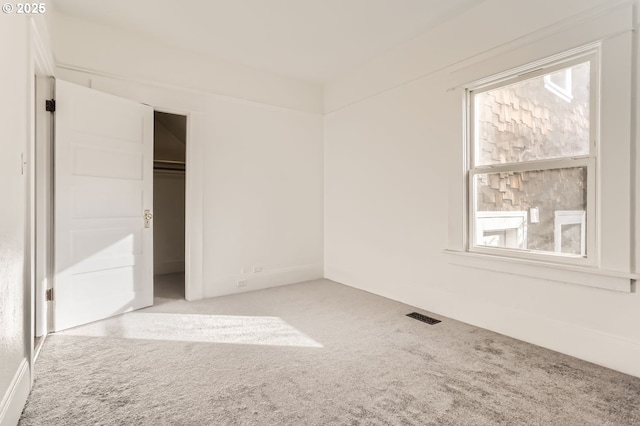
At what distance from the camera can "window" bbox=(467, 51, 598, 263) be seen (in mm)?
2449

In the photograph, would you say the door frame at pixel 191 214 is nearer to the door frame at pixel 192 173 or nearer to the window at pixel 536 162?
the door frame at pixel 192 173

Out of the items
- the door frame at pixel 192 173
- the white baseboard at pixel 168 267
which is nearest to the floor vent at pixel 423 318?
the door frame at pixel 192 173

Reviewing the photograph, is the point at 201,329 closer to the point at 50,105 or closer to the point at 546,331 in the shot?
the point at 50,105

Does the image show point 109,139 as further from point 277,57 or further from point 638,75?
point 638,75

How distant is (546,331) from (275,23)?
3.57 m

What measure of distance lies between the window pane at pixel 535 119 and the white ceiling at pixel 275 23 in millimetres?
885

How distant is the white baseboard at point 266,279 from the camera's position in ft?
13.2

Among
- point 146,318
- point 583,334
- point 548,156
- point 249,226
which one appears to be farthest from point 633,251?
point 146,318

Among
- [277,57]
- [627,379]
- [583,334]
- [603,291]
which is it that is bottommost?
[627,379]

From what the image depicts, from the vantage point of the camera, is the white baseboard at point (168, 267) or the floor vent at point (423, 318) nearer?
the floor vent at point (423, 318)

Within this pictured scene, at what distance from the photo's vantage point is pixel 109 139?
3.21m

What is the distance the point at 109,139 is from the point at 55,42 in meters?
0.93

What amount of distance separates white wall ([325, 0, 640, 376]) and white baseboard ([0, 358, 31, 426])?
3.15m

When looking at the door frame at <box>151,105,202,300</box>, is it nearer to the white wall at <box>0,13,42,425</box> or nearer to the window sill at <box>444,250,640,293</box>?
the white wall at <box>0,13,42,425</box>
